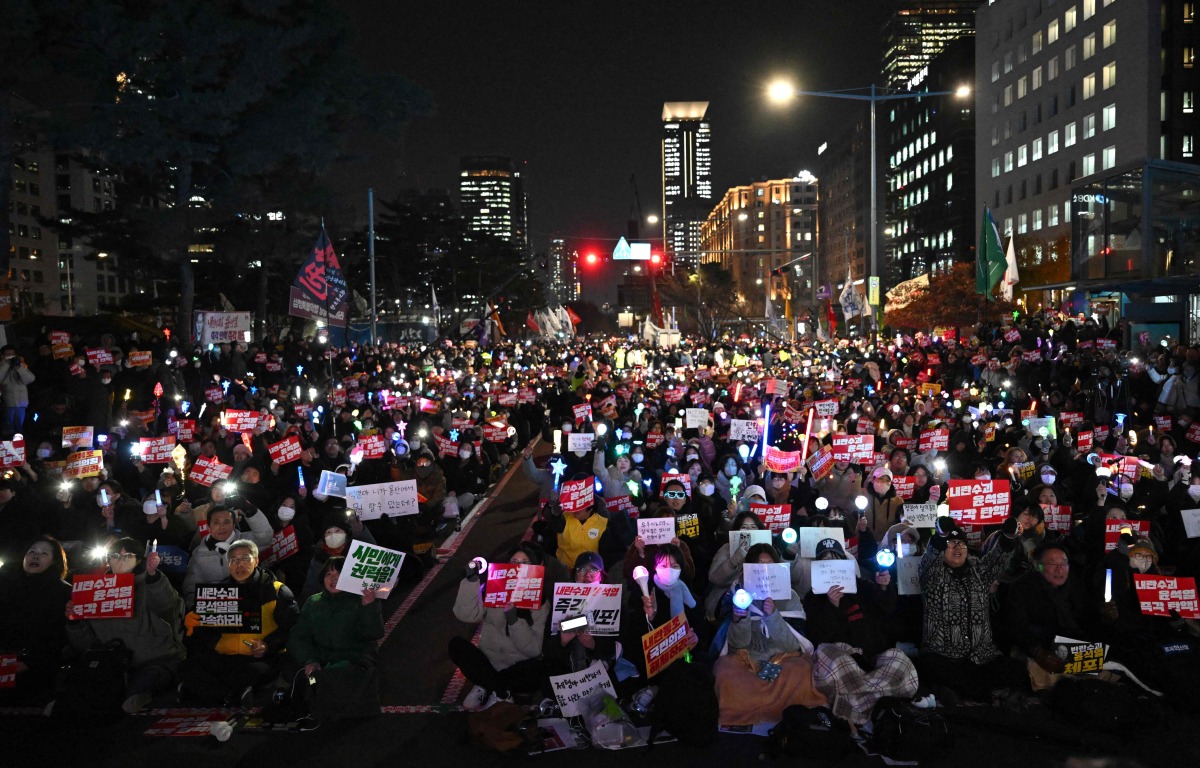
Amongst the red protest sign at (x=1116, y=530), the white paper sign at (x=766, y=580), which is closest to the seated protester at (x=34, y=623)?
the white paper sign at (x=766, y=580)

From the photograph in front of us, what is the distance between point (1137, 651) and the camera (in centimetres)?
738

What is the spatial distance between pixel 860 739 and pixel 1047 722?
Answer: 4.80 feet

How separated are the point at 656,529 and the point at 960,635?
8.95ft

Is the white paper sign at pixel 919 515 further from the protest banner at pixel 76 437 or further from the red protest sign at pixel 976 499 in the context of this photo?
the protest banner at pixel 76 437

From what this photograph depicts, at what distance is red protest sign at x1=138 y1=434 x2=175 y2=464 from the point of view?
1254 centimetres

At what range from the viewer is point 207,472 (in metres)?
11.1

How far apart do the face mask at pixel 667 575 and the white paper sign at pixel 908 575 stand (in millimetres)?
2002

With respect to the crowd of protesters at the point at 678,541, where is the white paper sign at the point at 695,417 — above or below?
above

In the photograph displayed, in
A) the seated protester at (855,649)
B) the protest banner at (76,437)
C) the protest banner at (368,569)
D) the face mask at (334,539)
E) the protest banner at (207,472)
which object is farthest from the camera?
the protest banner at (76,437)

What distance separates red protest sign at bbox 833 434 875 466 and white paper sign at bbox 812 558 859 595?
4193 mm

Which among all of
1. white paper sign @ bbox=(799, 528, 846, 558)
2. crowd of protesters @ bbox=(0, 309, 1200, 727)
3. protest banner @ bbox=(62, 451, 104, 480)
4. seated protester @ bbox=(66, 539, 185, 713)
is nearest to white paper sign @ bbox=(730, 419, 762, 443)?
crowd of protesters @ bbox=(0, 309, 1200, 727)

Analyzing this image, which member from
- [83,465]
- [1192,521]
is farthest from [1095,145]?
[83,465]

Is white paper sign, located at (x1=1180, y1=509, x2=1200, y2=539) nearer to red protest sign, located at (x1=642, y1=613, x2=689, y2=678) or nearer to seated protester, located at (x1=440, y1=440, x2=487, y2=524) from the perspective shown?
red protest sign, located at (x1=642, y1=613, x2=689, y2=678)

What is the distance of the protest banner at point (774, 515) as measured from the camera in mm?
9314
